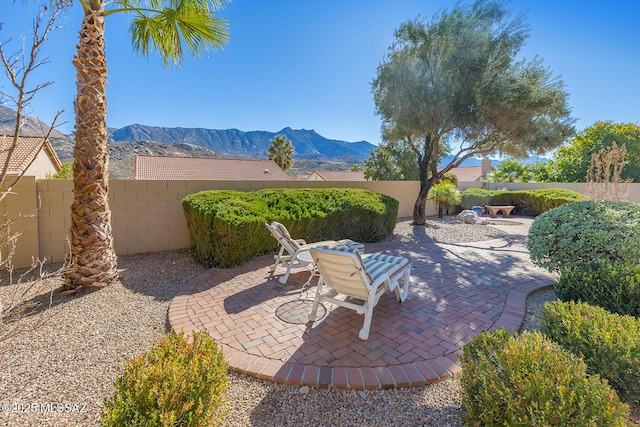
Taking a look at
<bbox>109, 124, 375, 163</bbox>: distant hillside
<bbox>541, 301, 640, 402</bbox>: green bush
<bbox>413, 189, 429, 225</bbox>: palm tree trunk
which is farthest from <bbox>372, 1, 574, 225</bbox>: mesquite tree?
<bbox>109, 124, 375, 163</bbox>: distant hillside

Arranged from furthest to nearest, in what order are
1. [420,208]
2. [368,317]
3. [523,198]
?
1. [523,198]
2. [420,208]
3. [368,317]

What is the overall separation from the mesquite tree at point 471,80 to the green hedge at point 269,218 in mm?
3618

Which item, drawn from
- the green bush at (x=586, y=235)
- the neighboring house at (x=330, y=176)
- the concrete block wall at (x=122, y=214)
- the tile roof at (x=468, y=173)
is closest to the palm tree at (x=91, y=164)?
A: the concrete block wall at (x=122, y=214)

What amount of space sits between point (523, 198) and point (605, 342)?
19.2m

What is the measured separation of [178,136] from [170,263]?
141 meters

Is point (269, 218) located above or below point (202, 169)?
below

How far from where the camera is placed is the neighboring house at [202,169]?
23.2 metres

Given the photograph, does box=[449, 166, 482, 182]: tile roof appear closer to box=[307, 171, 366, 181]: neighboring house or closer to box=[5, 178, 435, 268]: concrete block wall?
box=[307, 171, 366, 181]: neighboring house

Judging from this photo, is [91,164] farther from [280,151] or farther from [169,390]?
[280,151]

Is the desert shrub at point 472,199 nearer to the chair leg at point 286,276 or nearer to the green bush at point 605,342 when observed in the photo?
the chair leg at point 286,276

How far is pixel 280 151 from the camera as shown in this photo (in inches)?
1531

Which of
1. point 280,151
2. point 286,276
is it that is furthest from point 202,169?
point 286,276

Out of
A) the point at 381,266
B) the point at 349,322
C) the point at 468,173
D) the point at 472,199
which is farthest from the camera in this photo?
the point at 468,173

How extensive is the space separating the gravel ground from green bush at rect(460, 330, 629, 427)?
54cm
